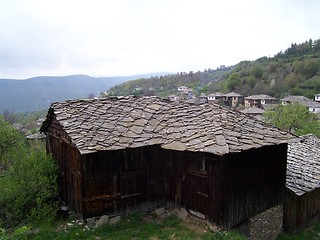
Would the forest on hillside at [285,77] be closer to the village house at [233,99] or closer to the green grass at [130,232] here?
the village house at [233,99]

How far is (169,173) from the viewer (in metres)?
10.8

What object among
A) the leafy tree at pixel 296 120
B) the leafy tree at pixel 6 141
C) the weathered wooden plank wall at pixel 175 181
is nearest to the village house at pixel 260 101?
the leafy tree at pixel 296 120

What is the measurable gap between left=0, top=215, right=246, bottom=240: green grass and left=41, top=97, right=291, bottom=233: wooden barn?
1.64 feet

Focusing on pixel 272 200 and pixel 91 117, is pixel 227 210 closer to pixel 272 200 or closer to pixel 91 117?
pixel 272 200

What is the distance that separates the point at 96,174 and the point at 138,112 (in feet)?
10.9

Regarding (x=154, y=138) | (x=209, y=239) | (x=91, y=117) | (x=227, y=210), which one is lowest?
(x=209, y=239)

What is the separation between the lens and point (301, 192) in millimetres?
11406

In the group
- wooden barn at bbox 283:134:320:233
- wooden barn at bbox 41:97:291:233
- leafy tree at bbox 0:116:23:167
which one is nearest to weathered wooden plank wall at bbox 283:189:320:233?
wooden barn at bbox 283:134:320:233

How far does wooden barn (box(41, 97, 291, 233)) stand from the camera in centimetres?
899

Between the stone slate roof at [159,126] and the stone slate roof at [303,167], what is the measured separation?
295 centimetres

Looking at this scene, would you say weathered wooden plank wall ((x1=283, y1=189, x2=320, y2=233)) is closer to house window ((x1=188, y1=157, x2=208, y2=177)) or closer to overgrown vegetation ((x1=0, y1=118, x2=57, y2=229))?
house window ((x1=188, y1=157, x2=208, y2=177))

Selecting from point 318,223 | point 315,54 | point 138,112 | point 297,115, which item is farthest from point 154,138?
point 315,54

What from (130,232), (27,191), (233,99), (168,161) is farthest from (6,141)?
(233,99)

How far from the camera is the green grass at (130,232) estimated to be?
8922 millimetres
